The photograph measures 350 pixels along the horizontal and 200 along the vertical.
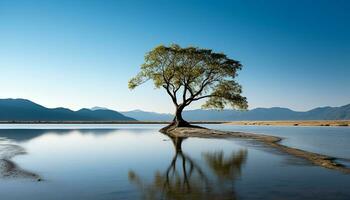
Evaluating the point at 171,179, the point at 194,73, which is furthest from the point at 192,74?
the point at 171,179

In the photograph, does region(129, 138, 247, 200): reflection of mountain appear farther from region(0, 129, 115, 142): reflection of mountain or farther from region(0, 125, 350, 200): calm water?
region(0, 129, 115, 142): reflection of mountain

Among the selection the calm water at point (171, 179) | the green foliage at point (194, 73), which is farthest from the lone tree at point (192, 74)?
the calm water at point (171, 179)

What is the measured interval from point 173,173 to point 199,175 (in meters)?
1.65

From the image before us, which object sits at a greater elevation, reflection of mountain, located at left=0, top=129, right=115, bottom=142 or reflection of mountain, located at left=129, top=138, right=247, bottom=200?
reflection of mountain, located at left=0, top=129, right=115, bottom=142

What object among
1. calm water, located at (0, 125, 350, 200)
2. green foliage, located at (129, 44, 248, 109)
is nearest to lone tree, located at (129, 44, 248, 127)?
green foliage, located at (129, 44, 248, 109)

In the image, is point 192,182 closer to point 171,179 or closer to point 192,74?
point 171,179

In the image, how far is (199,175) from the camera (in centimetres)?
1794

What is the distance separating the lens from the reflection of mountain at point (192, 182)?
1344cm

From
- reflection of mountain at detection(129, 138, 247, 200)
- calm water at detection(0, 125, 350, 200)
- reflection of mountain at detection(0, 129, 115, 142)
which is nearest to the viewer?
reflection of mountain at detection(129, 138, 247, 200)

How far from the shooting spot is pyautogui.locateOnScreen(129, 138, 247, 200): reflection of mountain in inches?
529

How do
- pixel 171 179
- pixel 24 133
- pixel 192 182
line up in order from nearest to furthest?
pixel 192 182, pixel 171 179, pixel 24 133

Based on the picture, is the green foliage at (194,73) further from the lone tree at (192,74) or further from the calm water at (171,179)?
the calm water at (171,179)

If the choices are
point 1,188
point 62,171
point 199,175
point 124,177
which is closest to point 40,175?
point 62,171

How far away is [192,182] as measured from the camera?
15953 millimetres
